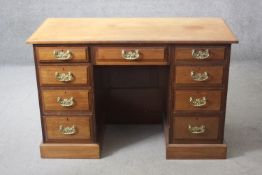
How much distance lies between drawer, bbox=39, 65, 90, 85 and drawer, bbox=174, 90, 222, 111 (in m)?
0.51

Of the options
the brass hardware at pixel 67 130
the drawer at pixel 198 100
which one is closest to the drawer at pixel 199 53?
the drawer at pixel 198 100

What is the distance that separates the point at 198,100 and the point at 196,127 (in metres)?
0.16

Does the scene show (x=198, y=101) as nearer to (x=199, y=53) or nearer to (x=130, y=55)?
(x=199, y=53)

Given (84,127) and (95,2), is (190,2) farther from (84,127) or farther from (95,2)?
(84,127)

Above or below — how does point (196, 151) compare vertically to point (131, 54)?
below

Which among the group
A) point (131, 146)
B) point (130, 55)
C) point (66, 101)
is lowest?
point (131, 146)

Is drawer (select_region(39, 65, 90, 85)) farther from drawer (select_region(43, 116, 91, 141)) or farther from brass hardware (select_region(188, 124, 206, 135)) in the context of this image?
brass hardware (select_region(188, 124, 206, 135))

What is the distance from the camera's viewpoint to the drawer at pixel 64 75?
2355 millimetres

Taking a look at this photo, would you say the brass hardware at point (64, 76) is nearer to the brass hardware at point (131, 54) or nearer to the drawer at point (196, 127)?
the brass hardware at point (131, 54)

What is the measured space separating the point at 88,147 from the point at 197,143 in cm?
63

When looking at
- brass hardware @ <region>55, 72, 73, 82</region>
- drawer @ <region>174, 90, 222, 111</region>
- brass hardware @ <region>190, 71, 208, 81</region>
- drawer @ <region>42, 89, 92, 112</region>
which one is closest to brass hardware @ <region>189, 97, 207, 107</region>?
drawer @ <region>174, 90, 222, 111</region>

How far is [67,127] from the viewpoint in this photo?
249 cm

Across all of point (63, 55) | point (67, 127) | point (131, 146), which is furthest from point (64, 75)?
point (131, 146)

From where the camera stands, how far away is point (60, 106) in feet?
8.03
